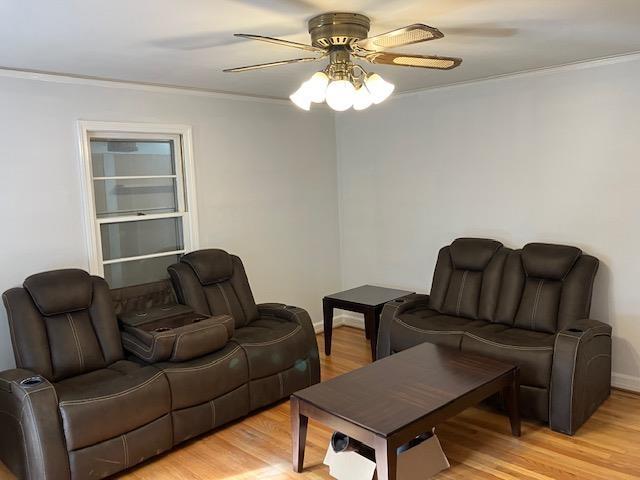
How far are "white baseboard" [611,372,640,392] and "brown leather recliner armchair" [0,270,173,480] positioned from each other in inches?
120

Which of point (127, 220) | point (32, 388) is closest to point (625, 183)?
point (127, 220)

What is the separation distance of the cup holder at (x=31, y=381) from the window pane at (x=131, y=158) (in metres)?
1.61

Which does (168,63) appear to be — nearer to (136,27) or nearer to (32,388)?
(136,27)

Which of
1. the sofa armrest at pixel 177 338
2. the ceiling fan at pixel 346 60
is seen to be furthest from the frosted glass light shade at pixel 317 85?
the sofa armrest at pixel 177 338

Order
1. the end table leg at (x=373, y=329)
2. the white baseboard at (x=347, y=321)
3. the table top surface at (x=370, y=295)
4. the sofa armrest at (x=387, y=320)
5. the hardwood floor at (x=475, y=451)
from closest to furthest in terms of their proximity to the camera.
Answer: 1. the hardwood floor at (x=475, y=451)
2. the sofa armrest at (x=387, y=320)
3. the end table leg at (x=373, y=329)
4. the table top surface at (x=370, y=295)
5. the white baseboard at (x=347, y=321)

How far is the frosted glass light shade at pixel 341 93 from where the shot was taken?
95.7 inches

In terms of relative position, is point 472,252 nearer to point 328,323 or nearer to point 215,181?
point 328,323

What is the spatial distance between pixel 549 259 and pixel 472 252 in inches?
23.9

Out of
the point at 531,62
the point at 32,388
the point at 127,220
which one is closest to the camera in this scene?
the point at 32,388

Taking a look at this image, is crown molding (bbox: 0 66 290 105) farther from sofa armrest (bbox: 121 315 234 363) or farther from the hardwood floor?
the hardwood floor

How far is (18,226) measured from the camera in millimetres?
3521

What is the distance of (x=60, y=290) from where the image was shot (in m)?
3.37

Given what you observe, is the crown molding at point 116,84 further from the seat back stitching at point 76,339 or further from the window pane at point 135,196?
the seat back stitching at point 76,339

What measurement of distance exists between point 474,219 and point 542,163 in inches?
28.4
